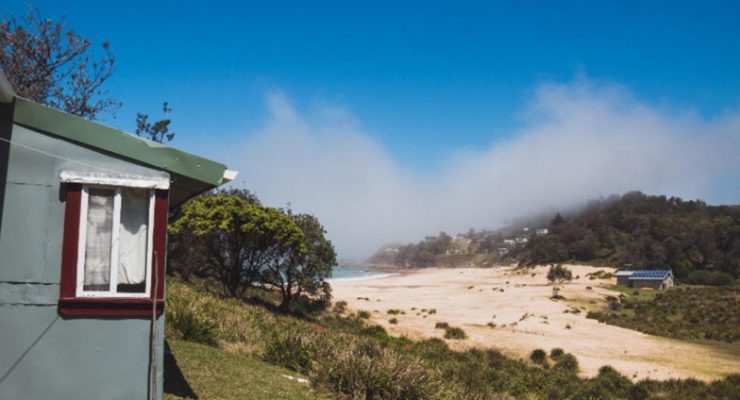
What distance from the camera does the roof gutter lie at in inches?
233

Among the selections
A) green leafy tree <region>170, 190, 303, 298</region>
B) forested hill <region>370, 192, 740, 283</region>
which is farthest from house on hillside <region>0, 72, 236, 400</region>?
forested hill <region>370, 192, 740, 283</region>

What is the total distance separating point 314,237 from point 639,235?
290 ft

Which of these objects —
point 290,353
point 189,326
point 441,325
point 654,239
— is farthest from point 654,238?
point 189,326

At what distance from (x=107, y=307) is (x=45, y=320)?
2.14ft

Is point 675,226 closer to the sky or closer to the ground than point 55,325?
closer to the sky

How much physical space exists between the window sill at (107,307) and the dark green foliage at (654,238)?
272ft

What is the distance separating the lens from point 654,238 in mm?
101625

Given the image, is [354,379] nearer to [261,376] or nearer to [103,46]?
[261,376]

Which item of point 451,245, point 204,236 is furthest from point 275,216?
point 451,245

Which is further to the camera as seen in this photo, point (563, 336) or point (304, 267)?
point (563, 336)

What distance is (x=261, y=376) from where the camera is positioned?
10.7 metres

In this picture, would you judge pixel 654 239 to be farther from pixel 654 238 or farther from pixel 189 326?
pixel 189 326

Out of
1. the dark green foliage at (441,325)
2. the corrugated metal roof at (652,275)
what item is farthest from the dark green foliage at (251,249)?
the corrugated metal roof at (652,275)

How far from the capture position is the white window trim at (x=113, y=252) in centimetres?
631
